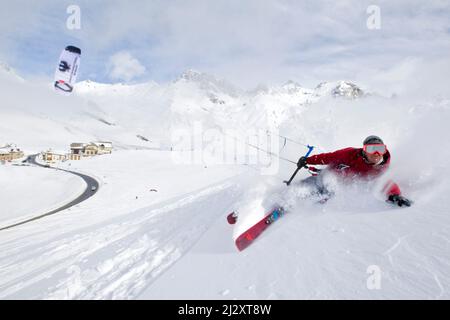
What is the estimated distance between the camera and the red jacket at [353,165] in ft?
20.8

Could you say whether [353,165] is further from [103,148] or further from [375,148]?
[103,148]

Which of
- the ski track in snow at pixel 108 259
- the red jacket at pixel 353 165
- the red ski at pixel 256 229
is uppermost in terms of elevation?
the red jacket at pixel 353 165

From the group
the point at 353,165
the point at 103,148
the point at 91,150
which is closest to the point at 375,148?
the point at 353,165

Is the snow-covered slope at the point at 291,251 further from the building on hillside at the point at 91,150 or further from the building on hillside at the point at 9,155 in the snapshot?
the building on hillside at the point at 91,150

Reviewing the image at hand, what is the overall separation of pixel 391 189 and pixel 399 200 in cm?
41

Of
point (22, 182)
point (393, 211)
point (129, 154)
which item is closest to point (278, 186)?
point (393, 211)

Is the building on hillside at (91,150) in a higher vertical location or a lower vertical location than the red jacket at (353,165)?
higher

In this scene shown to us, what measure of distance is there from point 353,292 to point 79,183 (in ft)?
135

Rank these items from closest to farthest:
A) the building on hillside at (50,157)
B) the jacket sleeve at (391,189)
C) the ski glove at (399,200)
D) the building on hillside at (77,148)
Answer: the ski glove at (399,200)
the jacket sleeve at (391,189)
the building on hillside at (50,157)
the building on hillside at (77,148)

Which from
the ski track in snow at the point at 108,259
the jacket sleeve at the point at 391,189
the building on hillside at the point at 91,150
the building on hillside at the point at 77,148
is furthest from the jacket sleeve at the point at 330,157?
the building on hillside at the point at 77,148

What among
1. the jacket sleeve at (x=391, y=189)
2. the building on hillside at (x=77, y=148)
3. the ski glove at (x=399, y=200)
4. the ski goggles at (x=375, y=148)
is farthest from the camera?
the building on hillside at (x=77, y=148)

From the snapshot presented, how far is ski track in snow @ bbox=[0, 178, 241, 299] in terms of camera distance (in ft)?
15.1
